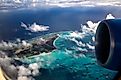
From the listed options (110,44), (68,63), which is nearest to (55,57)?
(68,63)

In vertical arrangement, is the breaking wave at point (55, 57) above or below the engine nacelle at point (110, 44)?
below

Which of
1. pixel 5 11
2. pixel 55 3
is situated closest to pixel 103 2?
pixel 55 3

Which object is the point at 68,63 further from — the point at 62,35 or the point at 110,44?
the point at 110,44

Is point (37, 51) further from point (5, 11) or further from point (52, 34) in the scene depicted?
point (5, 11)

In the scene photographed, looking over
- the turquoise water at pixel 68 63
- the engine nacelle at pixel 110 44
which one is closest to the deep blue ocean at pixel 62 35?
the turquoise water at pixel 68 63

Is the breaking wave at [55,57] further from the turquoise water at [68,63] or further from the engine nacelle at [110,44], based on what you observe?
the engine nacelle at [110,44]

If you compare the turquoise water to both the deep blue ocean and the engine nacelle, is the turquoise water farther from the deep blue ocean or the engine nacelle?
the engine nacelle
